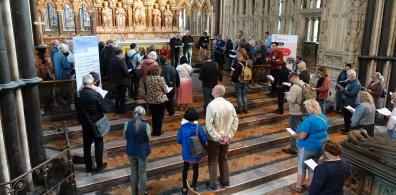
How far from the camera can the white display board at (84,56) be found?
6641 millimetres

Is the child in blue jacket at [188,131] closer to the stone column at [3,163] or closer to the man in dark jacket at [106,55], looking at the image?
the stone column at [3,163]

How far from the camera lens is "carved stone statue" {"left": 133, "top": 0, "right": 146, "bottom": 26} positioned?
51.5 feet

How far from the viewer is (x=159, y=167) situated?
19.2ft

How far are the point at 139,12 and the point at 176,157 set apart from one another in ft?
36.9

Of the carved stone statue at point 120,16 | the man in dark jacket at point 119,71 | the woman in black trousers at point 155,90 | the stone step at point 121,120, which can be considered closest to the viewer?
the woman in black trousers at point 155,90

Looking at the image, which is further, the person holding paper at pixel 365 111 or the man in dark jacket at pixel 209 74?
the man in dark jacket at pixel 209 74

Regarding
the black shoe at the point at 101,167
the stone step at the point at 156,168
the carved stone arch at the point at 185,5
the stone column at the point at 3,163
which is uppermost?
the carved stone arch at the point at 185,5

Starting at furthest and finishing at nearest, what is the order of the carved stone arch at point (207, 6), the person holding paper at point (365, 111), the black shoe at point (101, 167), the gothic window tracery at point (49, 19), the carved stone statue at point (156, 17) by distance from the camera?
the carved stone arch at point (207, 6) < the carved stone statue at point (156, 17) < the gothic window tracery at point (49, 19) < the person holding paper at point (365, 111) < the black shoe at point (101, 167)

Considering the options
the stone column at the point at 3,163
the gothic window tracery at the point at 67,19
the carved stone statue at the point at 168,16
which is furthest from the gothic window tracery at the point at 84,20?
the stone column at the point at 3,163

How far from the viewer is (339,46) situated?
10.3 meters

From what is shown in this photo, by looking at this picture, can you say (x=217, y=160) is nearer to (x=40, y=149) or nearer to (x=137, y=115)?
(x=137, y=115)

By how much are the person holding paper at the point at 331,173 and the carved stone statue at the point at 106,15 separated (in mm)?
13715

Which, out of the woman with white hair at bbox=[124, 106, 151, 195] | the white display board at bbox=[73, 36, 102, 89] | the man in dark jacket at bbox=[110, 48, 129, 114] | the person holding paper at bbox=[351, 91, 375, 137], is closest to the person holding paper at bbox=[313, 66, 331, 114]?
the person holding paper at bbox=[351, 91, 375, 137]

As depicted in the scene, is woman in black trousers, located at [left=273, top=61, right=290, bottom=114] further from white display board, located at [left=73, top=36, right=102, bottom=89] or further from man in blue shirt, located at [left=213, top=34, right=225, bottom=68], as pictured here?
man in blue shirt, located at [left=213, top=34, right=225, bottom=68]
